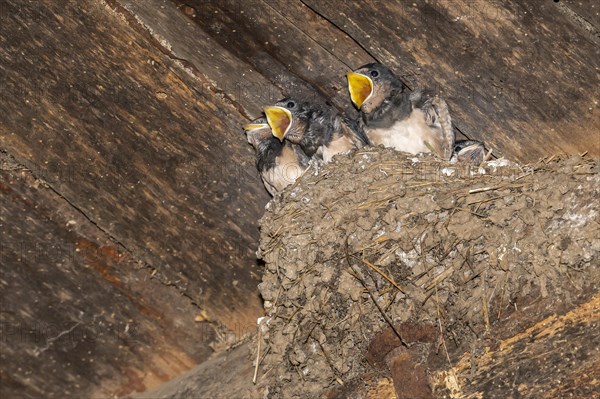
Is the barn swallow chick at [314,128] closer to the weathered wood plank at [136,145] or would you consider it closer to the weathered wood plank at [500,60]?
the weathered wood plank at [136,145]

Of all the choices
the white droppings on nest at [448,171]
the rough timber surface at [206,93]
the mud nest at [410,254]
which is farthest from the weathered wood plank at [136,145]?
the white droppings on nest at [448,171]

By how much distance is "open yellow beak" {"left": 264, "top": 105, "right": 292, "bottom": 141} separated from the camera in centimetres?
520

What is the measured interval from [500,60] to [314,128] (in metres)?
0.98

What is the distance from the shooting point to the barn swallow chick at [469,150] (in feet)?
16.8

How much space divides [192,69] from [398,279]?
4.36 feet

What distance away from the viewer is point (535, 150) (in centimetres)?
510

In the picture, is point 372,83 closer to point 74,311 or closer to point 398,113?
point 398,113

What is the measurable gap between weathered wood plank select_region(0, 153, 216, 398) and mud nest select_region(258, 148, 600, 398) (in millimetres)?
886

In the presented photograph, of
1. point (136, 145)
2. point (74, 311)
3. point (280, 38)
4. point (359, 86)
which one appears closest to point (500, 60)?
point (359, 86)

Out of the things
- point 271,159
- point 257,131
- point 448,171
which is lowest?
point 448,171

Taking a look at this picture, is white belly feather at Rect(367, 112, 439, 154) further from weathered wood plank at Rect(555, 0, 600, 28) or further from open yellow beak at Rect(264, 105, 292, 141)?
weathered wood plank at Rect(555, 0, 600, 28)

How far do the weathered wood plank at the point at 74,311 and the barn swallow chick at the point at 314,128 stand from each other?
3.18 feet

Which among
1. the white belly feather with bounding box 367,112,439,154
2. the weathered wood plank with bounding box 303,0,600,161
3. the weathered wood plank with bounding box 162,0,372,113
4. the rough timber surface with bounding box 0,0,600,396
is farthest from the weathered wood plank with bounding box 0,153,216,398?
the weathered wood plank with bounding box 303,0,600,161

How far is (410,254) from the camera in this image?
14.9 ft
